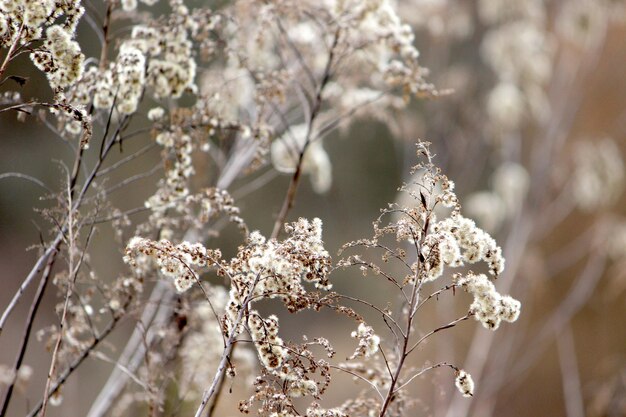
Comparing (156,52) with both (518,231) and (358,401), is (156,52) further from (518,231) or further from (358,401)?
(518,231)

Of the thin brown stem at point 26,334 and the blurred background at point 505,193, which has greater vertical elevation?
the blurred background at point 505,193

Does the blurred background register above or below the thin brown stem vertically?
A: above

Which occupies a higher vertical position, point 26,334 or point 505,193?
point 505,193

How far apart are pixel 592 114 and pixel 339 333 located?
10.4 ft

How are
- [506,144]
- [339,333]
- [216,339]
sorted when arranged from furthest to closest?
1. [339,333]
2. [506,144]
3. [216,339]

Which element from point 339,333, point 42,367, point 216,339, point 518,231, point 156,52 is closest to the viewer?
point 156,52

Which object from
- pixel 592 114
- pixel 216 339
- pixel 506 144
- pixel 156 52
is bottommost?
pixel 216 339

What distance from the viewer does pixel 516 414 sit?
556cm

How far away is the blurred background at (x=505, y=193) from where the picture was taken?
158 inches

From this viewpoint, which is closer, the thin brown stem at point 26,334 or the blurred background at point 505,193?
the thin brown stem at point 26,334

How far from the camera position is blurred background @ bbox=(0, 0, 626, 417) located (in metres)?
4.02

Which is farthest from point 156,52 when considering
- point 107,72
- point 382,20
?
point 382,20

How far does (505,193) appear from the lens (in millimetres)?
4086

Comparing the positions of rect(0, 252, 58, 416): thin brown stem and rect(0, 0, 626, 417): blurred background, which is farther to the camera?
rect(0, 0, 626, 417): blurred background
